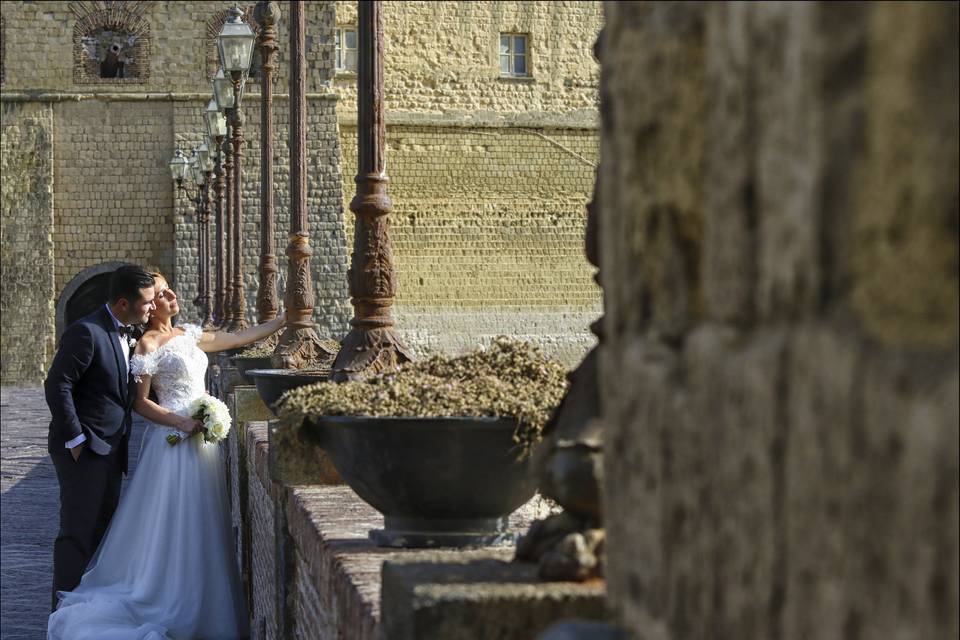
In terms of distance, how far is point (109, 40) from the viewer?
3250cm

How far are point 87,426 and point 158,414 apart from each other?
0.37 meters

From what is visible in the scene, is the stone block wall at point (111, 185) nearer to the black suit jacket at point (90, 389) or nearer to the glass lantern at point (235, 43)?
the glass lantern at point (235, 43)

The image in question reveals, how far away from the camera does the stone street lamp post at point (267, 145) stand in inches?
472

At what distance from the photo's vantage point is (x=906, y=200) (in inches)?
39.2

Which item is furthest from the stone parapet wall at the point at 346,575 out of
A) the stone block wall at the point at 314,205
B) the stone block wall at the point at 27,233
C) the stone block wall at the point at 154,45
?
the stone block wall at the point at 154,45

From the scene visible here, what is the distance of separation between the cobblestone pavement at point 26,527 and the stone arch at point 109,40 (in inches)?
626

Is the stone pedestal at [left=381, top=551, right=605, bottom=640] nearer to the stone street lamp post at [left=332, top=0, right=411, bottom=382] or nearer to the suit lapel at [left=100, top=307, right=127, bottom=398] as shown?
the stone street lamp post at [left=332, top=0, right=411, bottom=382]

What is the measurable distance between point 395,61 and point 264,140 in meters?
23.5

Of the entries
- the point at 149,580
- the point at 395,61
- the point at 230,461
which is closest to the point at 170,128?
the point at 395,61

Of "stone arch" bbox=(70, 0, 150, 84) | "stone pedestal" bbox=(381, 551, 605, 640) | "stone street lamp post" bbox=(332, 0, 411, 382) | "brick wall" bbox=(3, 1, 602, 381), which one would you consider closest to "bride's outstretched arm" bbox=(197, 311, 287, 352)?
"stone street lamp post" bbox=(332, 0, 411, 382)

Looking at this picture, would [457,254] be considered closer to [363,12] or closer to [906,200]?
[363,12]

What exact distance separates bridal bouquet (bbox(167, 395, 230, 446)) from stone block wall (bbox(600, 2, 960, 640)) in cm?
556

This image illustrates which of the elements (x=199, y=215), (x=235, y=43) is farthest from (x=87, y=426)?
(x=199, y=215)

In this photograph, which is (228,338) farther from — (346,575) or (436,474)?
(346,575)
